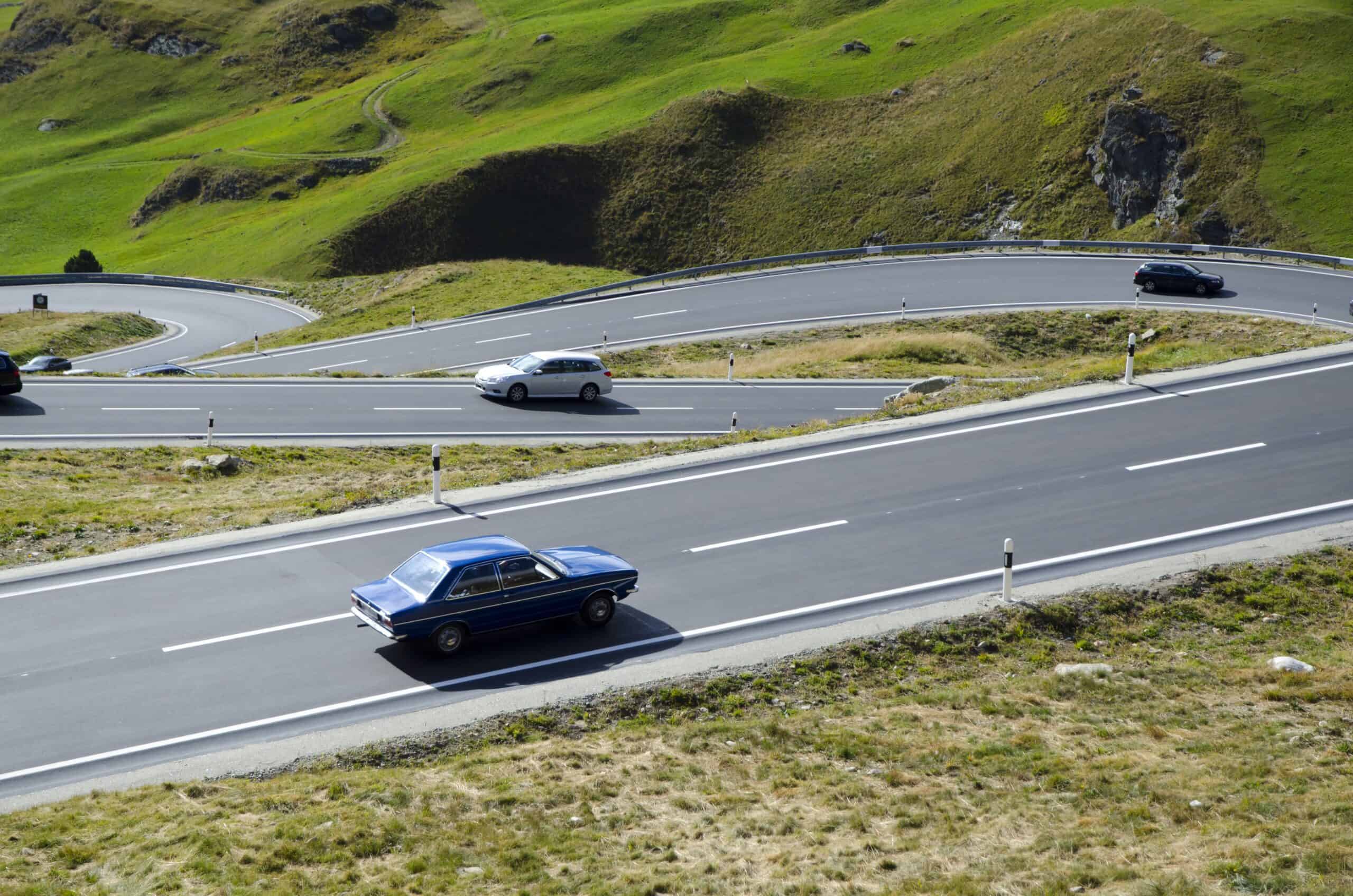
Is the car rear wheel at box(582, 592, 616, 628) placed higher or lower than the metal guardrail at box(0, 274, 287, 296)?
lower

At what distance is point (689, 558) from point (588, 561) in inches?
98.2

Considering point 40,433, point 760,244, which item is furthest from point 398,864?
point 760,244

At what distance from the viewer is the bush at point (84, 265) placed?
252ft

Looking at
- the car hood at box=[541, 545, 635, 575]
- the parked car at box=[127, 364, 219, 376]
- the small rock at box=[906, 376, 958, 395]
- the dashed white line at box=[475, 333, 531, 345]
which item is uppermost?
the dashed white line at box=[475, 333, 531, 345]

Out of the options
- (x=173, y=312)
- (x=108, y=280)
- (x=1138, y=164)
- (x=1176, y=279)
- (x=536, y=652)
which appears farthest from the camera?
(x=108, y=280)

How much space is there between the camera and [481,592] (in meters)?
15.1

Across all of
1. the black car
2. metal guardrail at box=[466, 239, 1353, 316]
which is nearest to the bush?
metal guardrail at box=[466, 239, 1353, 316]

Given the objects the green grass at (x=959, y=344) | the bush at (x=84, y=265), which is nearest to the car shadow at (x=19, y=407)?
the green grass at (x=959, y=344)

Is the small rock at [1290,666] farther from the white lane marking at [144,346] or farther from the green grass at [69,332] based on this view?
the green grass at [69,332]

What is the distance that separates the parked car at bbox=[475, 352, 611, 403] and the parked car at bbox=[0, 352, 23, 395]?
1224 cm

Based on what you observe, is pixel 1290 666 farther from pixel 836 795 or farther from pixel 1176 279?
pixel 1176 279

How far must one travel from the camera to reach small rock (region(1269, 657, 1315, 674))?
1475cm

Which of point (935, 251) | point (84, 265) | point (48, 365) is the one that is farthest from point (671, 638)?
point (84, 265)

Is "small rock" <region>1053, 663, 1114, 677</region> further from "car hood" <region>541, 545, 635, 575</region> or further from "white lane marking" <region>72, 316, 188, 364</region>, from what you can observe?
"white lane marking" <region>72, 316, 188, 364</region>
